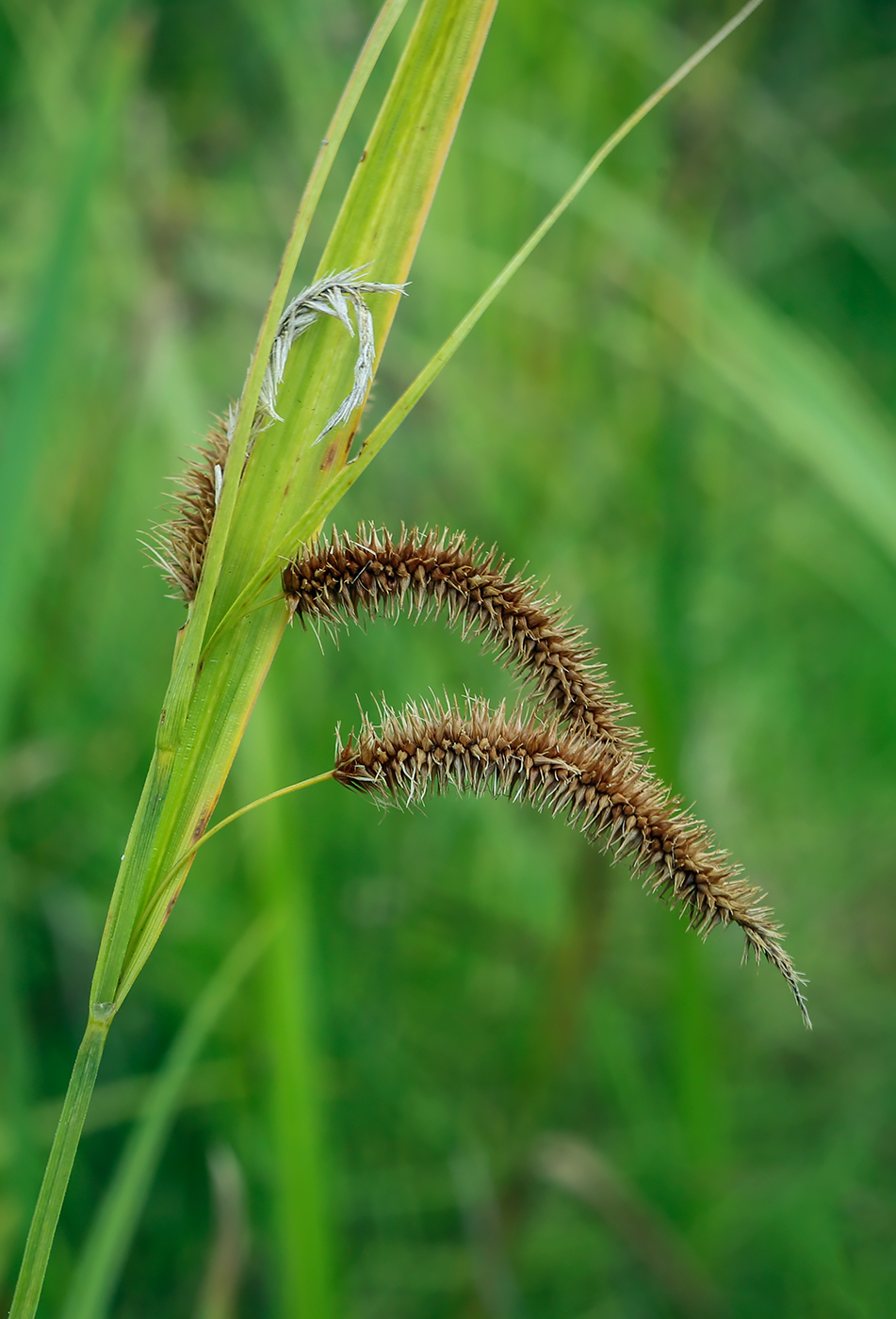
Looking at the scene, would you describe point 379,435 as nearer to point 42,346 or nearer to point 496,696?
point 42,346

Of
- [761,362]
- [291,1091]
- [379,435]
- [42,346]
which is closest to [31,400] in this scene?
[42,346]

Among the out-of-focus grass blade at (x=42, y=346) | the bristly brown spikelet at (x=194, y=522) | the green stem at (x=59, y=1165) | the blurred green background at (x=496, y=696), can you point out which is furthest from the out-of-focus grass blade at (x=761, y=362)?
the green stem at (x=59, y=1165)

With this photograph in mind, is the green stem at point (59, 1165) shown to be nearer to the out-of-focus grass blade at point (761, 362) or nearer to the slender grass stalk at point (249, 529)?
the slender grass stalk at point (249, 529)

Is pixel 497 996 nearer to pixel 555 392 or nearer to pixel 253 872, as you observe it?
pixel 253 872

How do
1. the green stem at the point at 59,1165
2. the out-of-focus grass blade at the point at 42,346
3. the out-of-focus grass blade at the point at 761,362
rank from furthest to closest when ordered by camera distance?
1. the out-of-focus grass blade at the point at 761,362
2. the out-of-focus grass blade at the point at 42,346
3. the green stem at the point at 59,1165

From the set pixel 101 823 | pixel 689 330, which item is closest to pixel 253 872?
pixel 101 823

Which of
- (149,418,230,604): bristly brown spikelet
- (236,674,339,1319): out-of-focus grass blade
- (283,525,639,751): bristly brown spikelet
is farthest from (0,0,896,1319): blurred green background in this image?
(283,525,639,751): bristly brown spikelet

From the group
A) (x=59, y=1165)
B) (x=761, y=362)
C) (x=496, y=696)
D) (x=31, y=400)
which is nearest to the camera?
(x=59, y=1165)
